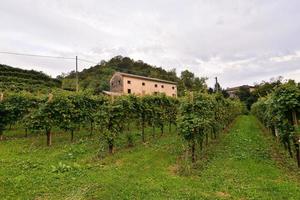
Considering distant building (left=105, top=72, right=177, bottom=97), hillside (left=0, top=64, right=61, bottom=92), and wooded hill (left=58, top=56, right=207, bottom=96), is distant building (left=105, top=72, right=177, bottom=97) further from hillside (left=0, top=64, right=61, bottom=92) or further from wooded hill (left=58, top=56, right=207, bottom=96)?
hillside (left=0, top=64, right=61, bottom=92)

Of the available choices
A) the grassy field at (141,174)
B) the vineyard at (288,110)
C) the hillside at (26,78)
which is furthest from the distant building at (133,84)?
the vineyard at (288,110)

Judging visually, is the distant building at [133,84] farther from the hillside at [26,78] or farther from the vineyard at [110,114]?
the vineyard at [110,114]

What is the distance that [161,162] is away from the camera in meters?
12.4

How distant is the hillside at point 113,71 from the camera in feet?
233

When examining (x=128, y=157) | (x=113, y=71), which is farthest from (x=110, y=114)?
(x=113, y=71)

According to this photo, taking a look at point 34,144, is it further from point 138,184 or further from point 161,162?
point 138,184

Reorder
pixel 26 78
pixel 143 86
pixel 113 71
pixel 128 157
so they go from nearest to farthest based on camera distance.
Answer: pixel 128 157
pixel 26 78
pixel 143 86
pixel 113 71

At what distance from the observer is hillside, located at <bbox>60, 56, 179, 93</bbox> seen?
7106 cm

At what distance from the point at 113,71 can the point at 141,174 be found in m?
71.8

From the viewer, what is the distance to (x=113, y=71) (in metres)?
80.8

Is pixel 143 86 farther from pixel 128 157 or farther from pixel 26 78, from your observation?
pixel 128 157

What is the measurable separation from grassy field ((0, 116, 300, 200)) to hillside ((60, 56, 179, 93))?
2108 inches

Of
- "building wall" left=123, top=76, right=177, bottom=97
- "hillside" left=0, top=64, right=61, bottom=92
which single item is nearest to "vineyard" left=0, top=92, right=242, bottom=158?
"hillside" left=0, top=64, right=61, bottom=92

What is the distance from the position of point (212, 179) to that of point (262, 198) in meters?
2.16
